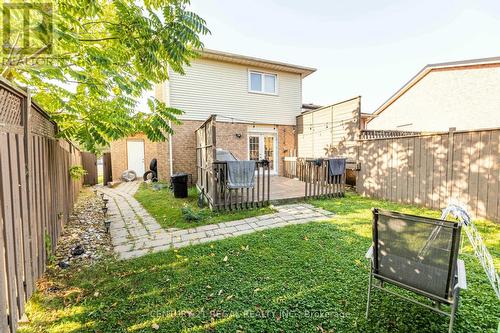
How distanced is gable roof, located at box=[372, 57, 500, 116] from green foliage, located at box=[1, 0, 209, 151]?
1460 centimetres

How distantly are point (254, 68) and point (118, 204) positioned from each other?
362 inches

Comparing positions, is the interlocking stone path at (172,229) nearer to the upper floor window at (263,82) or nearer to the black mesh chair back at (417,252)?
the black mesh chair back at (417,252)

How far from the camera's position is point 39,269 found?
2.84 m

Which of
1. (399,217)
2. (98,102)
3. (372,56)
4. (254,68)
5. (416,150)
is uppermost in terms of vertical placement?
(372,56)

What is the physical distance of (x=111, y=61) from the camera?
2.89 metres

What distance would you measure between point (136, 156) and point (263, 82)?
10.1 meters

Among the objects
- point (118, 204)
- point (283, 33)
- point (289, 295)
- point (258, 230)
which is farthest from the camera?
point (283, 33)

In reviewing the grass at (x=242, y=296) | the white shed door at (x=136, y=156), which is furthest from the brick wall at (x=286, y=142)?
the white shed door at (x=136, y=156)

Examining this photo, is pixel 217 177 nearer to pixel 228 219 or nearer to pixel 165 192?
pixel 228 219

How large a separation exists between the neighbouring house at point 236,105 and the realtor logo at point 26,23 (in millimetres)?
7871

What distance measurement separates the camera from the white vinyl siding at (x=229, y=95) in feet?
33.9

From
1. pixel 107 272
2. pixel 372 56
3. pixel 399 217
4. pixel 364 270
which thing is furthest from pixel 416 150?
pixel 372 56

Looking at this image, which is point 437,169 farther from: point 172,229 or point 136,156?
point 136,156

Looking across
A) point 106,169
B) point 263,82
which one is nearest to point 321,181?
point 263,82
